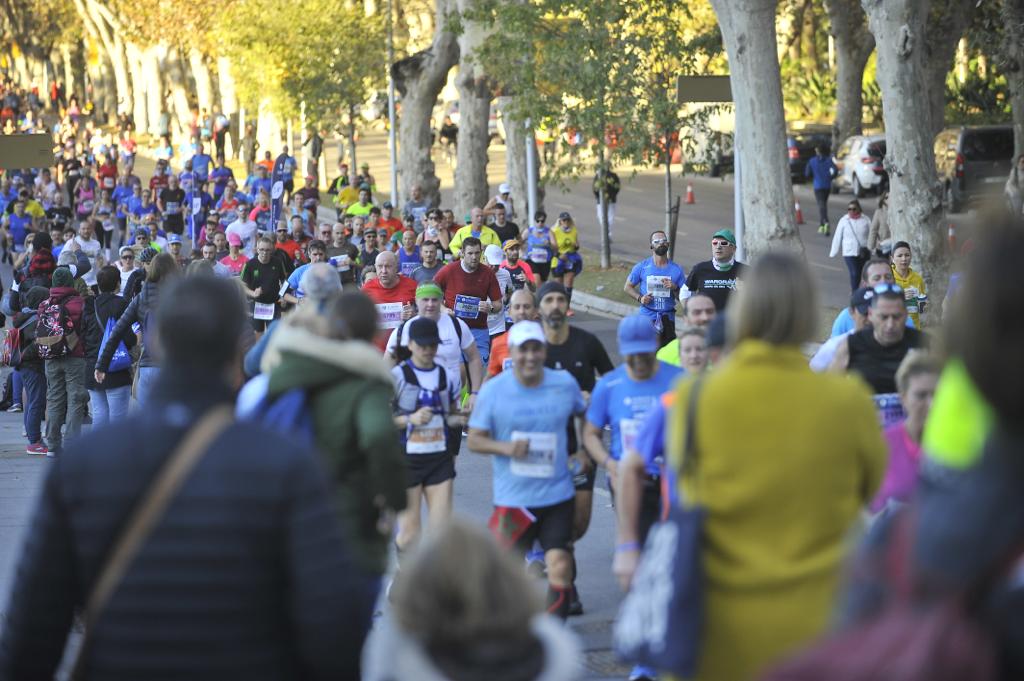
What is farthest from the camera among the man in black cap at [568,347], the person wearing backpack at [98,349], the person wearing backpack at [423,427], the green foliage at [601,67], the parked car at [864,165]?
the parked car at [864,165]

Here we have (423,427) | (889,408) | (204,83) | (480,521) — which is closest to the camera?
(889,408)

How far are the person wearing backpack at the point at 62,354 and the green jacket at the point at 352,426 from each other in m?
9.25

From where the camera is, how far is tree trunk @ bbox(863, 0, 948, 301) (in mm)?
19828

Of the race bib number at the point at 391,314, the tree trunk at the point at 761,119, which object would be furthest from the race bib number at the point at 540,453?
the tree trunk at the point at 761,119

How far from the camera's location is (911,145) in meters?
20.1

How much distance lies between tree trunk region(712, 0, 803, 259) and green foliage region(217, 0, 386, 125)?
22.8m

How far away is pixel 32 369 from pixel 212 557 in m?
12.1

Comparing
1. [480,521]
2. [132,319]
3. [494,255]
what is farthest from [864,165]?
[480,521]

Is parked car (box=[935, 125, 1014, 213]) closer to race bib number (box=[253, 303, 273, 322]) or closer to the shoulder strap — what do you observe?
race bib number (box=[253, 303, 273, 322])

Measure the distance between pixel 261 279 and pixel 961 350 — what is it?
1619cm

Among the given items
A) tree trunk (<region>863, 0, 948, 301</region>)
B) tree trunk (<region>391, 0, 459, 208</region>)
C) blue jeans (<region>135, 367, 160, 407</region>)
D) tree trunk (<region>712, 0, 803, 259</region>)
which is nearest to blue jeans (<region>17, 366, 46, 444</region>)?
blue jeans (<region>135, 367, 160, 407</region>)

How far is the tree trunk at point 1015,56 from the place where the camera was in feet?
Result: 103

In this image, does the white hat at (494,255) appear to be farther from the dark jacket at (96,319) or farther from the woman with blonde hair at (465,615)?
the woman with blonde hair at (465,615)

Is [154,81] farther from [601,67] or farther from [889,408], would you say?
[889,408]
